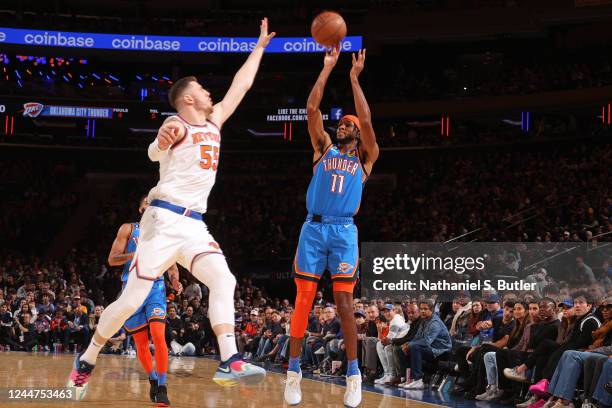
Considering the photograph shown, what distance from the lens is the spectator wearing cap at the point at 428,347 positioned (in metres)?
10.6

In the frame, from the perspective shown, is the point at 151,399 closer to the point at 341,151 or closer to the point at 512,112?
the point at 341,151

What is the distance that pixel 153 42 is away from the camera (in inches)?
1116

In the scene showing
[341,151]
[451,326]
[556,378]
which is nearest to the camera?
[341,151]

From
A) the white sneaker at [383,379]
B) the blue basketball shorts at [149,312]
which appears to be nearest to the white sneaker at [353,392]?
the blue basketball shorts at [149,312]

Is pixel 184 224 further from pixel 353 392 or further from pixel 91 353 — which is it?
pixel 353 392

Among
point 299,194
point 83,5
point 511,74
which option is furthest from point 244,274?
point 83,5

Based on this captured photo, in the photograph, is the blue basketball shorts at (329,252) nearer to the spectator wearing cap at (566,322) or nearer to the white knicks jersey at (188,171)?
the white knicks jersey at (188,171)

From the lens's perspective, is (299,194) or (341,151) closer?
(341,151)

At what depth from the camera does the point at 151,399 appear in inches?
288

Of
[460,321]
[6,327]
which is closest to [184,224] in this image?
[460,321]

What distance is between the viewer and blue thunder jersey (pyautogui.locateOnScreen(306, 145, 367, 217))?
654cm

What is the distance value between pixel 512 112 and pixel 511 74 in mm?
1350

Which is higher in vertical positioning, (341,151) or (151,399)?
(341,151)

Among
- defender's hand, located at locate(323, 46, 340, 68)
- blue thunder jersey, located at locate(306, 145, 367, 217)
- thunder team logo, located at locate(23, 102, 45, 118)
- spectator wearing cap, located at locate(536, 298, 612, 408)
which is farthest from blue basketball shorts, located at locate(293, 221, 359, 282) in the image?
thunder team logo, located at locate(23, 102, 45, 118)
